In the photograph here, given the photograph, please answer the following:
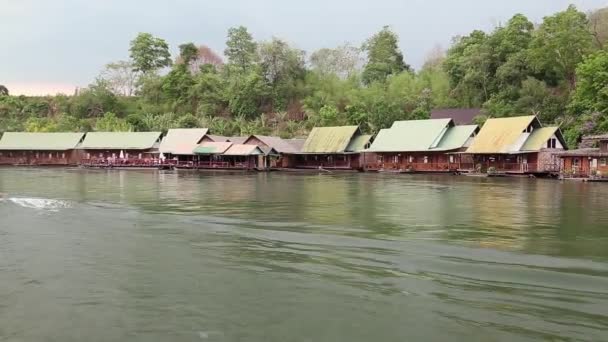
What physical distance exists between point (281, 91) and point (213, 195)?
4974 centimetres

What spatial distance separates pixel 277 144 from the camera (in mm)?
53656

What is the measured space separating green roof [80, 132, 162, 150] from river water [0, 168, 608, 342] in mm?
40987

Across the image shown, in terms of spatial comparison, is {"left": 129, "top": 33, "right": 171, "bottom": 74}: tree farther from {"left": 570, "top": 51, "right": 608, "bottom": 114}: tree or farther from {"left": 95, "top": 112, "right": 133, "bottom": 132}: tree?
{"left": 570, "top": 51, "right": 608, "bottom": 114}: tree

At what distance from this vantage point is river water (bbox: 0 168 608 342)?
7289 mm

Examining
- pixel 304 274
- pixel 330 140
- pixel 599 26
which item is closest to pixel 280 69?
pixel 330 140

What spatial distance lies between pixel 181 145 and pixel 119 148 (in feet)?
25.9

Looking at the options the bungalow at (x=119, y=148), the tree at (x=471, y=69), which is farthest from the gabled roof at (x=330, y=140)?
the bungalow at (x=119, y=148)

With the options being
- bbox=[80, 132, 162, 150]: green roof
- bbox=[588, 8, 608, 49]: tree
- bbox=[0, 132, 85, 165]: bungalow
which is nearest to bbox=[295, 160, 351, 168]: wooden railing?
bbox=[80, 132, 162, 150]: green roof

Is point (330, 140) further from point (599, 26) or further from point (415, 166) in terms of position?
point (599, 26)

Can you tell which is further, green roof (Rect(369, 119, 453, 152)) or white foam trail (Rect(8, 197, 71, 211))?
green roof (Rect(369, 119, 453, 152))

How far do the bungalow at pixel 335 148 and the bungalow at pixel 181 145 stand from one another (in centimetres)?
1002

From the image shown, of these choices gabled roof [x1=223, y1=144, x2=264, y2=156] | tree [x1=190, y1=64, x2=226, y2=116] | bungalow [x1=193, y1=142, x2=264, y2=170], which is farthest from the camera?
tree [x1=190, y1=64, x2=226, y2=116]

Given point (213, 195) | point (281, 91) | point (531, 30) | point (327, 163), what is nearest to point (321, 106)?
point (281, 91)

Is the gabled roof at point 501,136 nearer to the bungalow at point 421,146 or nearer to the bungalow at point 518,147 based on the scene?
the bungalow at point 518,147
